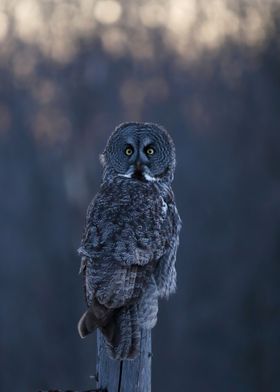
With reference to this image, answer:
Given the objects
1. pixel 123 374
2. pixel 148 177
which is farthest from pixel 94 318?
pixel 148 177

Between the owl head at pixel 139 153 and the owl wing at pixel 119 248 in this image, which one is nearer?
the owl wing at pixel 119 248

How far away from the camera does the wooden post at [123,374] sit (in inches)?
134

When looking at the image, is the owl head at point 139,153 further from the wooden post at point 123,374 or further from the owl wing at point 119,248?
the wooden post at point 123,374

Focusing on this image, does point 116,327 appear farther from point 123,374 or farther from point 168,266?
point 168,266

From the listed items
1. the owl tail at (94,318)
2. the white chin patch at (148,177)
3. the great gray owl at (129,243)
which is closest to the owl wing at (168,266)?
the great gray owl at (129,243)

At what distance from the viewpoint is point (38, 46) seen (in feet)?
51.0

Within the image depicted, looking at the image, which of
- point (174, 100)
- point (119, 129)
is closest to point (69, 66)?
point (174, 100)

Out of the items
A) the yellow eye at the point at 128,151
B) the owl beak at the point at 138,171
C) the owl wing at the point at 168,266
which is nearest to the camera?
the owl wing at the point at 168,266

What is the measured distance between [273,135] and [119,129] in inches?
443

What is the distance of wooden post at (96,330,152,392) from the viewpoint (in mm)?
3395

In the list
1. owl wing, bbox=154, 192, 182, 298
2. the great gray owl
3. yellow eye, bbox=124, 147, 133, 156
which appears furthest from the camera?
yellow eye, bbox=124, 147, 133, 156

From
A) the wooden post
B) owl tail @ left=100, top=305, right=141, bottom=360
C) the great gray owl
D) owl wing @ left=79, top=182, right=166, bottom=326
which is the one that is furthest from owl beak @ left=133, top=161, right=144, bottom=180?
the wooden post

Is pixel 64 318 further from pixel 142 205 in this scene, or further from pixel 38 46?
pixel 142 205

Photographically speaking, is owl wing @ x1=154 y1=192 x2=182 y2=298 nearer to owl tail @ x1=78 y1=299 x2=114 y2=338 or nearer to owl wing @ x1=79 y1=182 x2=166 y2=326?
owl wing @ x1=79 y1=182 x2=166 y2=326
